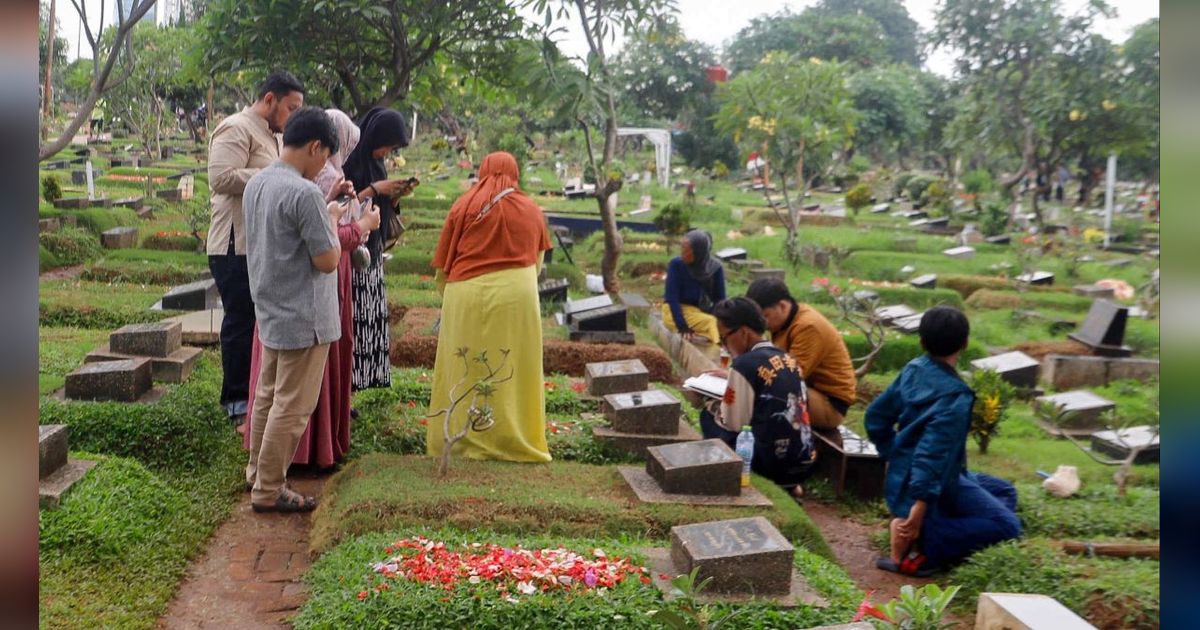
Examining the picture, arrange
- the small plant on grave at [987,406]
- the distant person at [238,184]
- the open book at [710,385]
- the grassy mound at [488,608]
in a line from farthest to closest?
1. the small plant on grave at [987,406]
2. the open book at [710,385]
3. the distant person at [238,184]
4. the grassy mound at [488,608]

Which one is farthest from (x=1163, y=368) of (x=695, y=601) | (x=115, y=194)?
(x=115, y=194)

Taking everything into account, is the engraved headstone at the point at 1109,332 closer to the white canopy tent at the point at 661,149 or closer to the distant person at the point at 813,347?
the distant person at the point at 813,347

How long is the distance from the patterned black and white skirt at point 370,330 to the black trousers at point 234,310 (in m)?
0.56

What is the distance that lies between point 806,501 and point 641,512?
4.97 ft

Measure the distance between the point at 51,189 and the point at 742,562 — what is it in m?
10.2

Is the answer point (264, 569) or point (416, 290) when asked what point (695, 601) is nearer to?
point (264, 569)

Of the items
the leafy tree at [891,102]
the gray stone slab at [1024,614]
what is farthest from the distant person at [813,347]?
the leafy tree at [891,102]

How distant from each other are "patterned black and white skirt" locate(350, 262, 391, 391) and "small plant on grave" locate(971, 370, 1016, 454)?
360cm

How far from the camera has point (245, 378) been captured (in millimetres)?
5777

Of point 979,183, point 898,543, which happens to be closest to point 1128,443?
point 898,543

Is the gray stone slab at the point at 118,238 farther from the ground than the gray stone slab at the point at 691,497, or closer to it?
farther from the ground

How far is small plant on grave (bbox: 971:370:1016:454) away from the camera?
21.7 ft

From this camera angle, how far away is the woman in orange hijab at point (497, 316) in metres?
5.48

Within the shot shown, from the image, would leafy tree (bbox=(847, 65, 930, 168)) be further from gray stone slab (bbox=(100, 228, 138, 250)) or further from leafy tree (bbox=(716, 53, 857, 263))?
gray stone slab (bbox=(100, 228, 138, 250))
